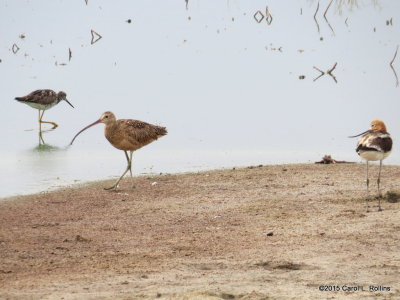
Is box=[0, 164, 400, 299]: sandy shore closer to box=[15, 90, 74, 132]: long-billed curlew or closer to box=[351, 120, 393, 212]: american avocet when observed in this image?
box=[351, 120, 393, 212]: american avocet

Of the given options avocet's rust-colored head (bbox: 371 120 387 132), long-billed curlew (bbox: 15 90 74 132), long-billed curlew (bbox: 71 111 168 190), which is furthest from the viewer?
long-billed curlew (bbox: 15 90 74 132)

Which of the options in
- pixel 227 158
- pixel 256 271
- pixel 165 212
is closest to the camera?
pixel 256 271

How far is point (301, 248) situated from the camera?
305 inches

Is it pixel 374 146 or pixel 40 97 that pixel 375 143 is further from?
pixel 40 97

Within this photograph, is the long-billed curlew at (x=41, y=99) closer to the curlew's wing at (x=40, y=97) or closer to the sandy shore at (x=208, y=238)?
the curlew's wing at (x=40, y=97)

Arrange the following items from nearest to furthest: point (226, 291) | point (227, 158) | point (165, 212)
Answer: point (226, 291) → point (165, 212) → point (227, 158)

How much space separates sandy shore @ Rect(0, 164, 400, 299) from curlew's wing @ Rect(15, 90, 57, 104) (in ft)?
20.5

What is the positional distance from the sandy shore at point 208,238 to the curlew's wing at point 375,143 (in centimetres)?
68

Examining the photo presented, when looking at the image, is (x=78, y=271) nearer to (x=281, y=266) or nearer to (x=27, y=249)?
(x=27, y=249)

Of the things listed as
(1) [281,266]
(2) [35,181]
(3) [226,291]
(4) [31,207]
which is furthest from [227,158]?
(3) [226,291]

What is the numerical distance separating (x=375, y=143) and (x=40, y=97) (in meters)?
9.79

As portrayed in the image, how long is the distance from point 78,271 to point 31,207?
141 inches

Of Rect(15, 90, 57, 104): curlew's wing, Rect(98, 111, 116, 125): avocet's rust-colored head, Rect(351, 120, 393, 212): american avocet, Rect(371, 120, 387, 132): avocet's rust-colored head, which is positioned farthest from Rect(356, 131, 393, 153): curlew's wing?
Rect(15, 90, 57, 104): curlew's wing

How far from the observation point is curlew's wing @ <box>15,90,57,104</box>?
17797 millimetres
